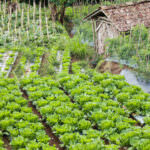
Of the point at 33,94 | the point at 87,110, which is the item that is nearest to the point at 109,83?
the point at 87,110

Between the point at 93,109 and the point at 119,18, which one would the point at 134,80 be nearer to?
the point at 93,109

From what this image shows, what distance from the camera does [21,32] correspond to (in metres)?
14.3

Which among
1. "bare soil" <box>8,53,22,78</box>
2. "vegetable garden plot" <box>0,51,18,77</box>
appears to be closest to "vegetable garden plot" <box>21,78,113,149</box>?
"bare soil" <box>8,53,22,78</box>

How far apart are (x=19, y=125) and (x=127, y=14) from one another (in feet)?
22.0

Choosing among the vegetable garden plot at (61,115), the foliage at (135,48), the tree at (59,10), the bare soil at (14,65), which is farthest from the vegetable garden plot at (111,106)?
the tree at (59,10)

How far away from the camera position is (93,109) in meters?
7.92

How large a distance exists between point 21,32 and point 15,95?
20.2 ft

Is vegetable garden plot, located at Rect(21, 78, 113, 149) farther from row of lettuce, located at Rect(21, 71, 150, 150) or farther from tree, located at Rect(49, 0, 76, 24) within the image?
tree, located at Rect(49, 0, 76, 24)

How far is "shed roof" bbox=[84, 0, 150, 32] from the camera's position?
11104 millimetres

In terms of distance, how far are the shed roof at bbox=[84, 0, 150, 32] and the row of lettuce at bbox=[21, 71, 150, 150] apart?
2.33 metres

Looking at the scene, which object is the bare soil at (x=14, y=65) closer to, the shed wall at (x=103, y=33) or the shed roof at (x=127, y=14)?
the shed wall at (x=103, y=33)

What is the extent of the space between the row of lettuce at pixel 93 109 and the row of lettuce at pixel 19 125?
1.28 ft

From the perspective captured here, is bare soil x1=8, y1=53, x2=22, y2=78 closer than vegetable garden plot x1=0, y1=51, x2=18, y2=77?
Yes

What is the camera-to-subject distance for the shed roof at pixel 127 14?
36.4 feet
